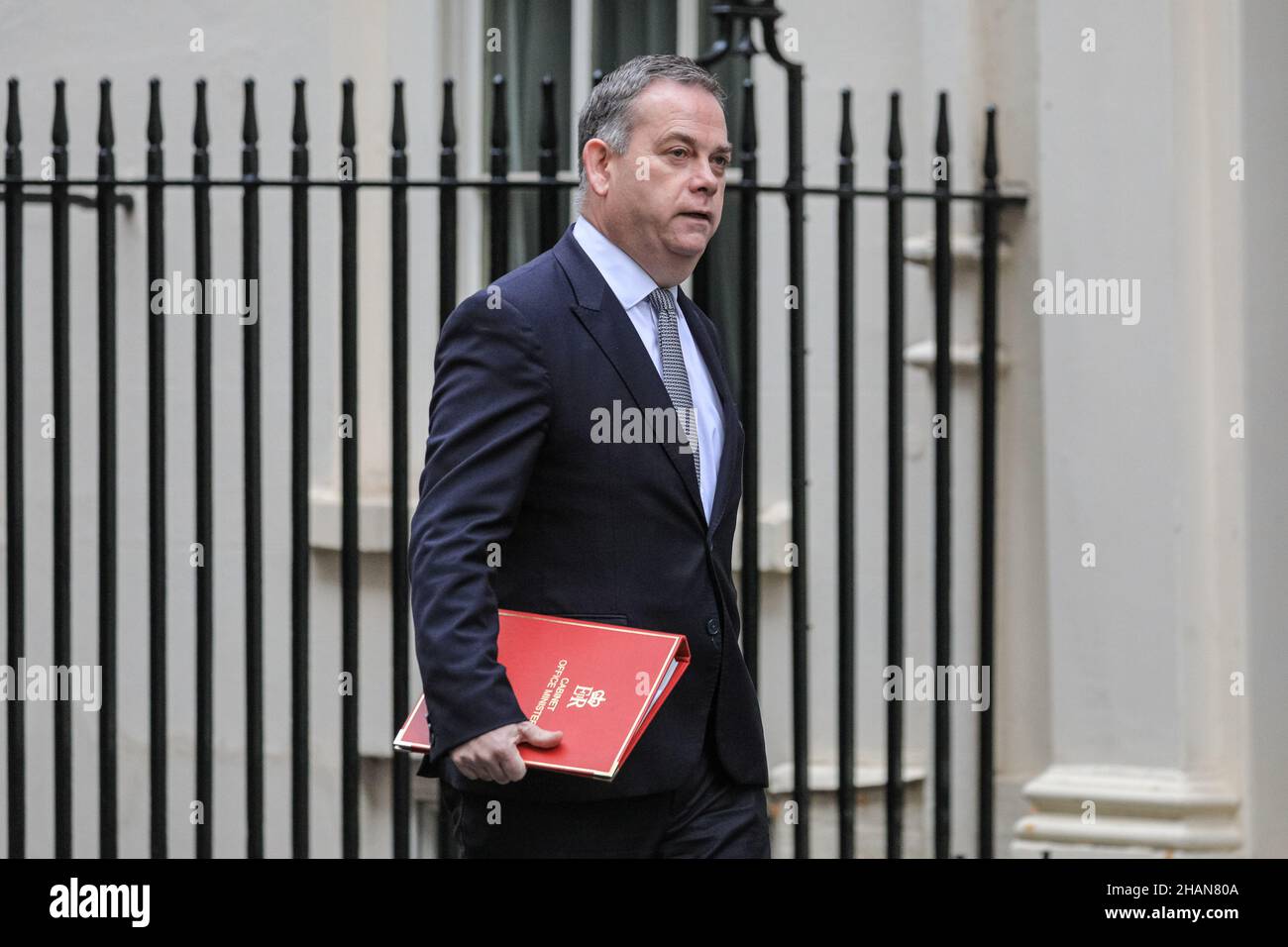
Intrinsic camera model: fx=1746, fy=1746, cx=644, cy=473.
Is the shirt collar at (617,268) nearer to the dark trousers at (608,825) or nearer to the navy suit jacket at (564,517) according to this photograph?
the navy suit jacket at (564,517)

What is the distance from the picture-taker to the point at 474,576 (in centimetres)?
276

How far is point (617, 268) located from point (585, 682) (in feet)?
2.50

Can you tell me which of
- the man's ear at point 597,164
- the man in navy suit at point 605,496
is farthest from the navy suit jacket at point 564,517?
the man's ear at point 597,164

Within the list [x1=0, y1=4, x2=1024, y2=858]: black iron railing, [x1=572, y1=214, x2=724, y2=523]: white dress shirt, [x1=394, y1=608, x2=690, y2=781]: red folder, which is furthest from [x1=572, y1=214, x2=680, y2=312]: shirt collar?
[x1=0, y1=4, x2=1024, y2=858]: black iron railing

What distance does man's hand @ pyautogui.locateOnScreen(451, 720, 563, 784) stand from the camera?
8.87 feet

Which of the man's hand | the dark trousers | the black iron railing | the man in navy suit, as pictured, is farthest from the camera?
the black iron railing

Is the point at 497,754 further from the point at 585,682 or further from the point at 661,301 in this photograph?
the point at 661,301

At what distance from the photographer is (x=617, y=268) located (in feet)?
10.2

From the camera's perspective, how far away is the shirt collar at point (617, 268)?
310 centimetres

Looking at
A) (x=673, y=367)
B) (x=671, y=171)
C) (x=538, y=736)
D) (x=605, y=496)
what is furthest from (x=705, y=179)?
(x=538, y=736)

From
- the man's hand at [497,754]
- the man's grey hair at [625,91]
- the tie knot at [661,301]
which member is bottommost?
the man's hand at [497,754]

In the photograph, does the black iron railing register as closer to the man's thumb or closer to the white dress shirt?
the white dress shirt
